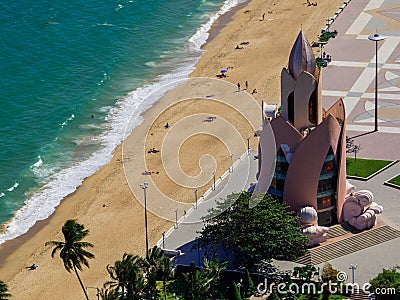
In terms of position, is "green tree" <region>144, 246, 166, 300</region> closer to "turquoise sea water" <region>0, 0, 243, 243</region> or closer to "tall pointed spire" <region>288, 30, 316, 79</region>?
"tall pointed spire" <region>288, 30, 316, 79</region>

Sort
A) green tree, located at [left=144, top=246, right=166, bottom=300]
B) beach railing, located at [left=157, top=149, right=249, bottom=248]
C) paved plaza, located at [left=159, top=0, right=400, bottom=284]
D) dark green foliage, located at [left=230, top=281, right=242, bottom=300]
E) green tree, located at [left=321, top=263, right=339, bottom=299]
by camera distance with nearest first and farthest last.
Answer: green tree, located at [left=144, top=246, right=166, bottom=300] → dark green foliage, located at [left=230, top=281, right=242, bottom=300] → green tree, located at [left=321, top=263, right=339, bottom=299] → paved plaza, located at [left=159, top=0, right=400, bottom=284] → beach railing, located at [left=157, top=149, right=249, bottom=248]

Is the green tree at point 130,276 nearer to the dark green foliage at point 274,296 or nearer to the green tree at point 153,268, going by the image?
the green tree at point 153,268

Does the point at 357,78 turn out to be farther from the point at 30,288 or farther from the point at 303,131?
the point at 30,288

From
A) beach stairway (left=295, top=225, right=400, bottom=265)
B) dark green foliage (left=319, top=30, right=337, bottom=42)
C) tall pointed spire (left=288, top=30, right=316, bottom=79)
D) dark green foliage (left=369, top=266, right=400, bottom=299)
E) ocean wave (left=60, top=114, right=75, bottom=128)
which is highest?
tall pointed spire (left=288, top=30, right=316, bottom=79)

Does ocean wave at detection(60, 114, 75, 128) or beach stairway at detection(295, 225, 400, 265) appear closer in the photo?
beach stairway at detection(295, 225, 400, 265)

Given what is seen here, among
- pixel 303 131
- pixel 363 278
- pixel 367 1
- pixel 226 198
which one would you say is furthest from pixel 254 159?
pixel 367 1

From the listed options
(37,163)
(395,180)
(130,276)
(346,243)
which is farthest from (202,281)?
(37,163)

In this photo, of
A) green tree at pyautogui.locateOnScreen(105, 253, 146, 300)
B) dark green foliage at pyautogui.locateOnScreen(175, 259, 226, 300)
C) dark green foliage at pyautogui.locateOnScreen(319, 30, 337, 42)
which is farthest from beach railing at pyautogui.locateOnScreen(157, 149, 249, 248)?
dark green foliage at pyautogui.locateOnScreen(319, 30, 337, 42)
